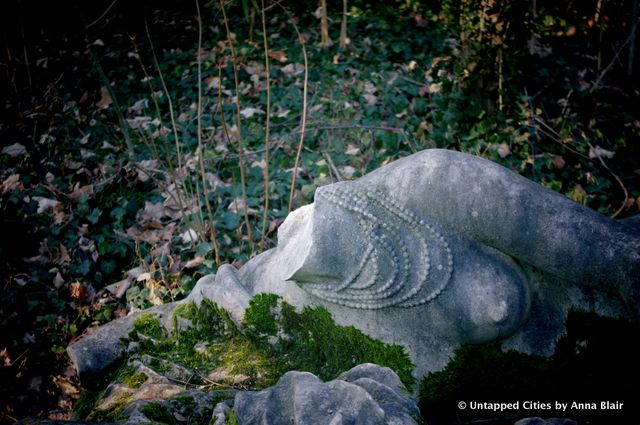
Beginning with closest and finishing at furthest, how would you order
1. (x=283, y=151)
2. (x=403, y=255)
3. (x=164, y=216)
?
1. (x=403, y=255)
2. (x=164, y=216)
3. (x=283, y=151)

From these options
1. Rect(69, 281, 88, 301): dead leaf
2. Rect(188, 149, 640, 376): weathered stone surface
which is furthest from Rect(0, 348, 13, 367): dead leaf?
Rect(188, 149, 640, 376): weathered stone surface

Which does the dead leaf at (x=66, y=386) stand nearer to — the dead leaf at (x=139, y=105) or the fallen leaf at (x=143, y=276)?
the fallen leaf at (x=143, y=276)

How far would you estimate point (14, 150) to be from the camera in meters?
4.61

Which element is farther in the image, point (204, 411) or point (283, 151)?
point (283, 151)

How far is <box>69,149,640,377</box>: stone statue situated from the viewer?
152 cm

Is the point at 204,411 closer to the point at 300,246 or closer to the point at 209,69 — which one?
the point at 300,246

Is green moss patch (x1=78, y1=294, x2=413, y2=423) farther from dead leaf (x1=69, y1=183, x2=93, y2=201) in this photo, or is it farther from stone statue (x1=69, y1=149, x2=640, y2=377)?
dead leaf (x1=69, y1=183, x2=93, y2=201)

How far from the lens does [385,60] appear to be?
517cm

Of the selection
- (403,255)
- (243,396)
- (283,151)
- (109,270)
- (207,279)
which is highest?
(403,255)

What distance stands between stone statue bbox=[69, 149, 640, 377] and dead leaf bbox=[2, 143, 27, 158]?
3896 mm

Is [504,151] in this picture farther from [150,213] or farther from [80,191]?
[80,191]

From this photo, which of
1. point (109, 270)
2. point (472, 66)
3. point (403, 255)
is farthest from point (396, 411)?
point (472, 66)

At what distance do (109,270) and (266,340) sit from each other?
6.47 feet

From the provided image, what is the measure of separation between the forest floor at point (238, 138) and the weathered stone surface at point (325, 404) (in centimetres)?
167
